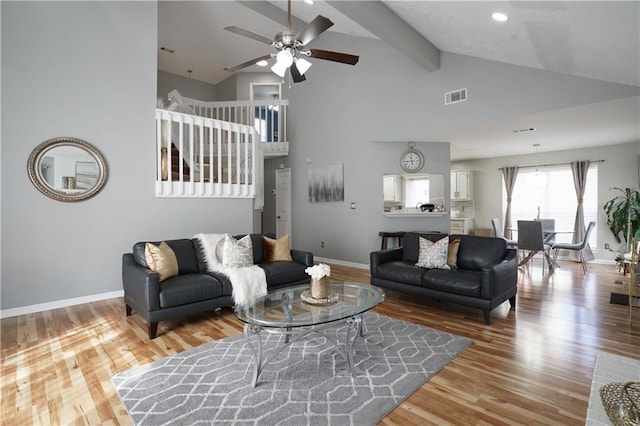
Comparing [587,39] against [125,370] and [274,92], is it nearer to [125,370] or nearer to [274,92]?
[125,370]

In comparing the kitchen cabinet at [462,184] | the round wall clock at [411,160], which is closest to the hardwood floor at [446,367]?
the round wall clock at [411,160]

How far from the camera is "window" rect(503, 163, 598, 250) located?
7.12 metres

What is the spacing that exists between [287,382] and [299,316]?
1.49 ft

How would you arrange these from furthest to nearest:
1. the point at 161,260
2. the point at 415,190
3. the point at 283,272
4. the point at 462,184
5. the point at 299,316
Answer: the point at 462,184
the point at 415,190
the point at 283,272
the point at 161,260
the point at 299,316

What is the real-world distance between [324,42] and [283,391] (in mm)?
6686

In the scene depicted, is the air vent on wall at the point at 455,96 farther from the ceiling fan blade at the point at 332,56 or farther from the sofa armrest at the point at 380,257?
the sofa armrest at the point at 380,257

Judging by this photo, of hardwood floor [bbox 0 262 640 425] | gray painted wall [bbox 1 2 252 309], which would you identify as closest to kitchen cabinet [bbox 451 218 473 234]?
hardwood floor [bbox 0 262 640 425]

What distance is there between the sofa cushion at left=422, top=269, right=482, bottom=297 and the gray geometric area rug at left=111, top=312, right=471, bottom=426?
2.02 feet

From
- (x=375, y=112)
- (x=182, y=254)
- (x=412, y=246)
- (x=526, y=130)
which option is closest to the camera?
(x=182, y=254)

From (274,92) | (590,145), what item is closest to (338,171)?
(274,92)

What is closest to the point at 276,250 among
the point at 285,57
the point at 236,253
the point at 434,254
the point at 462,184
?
the point at 236,253

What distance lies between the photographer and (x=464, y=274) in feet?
11.9

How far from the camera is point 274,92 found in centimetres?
895

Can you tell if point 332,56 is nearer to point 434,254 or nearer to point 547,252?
point 434,254
